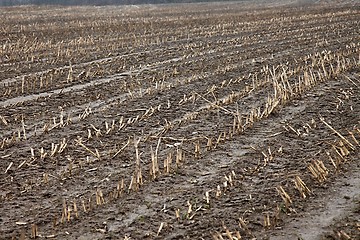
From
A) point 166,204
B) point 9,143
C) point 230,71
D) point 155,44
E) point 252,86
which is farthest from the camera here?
point 155,44

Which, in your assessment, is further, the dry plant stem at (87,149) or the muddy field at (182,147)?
the dry plant stem at (87,149)

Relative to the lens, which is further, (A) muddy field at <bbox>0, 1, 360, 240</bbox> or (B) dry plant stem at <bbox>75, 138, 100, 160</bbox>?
(B) dry plant stem at <bbox>75, 138, 100, 160</bbox>

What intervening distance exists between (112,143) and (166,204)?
191cm

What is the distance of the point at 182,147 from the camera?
6.64 metres

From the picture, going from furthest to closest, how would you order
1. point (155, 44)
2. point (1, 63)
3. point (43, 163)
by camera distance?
1. point (155, 44)
2. point (1, 63)
3. point (43, 163)

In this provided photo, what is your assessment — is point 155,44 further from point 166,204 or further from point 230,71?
point 166,204

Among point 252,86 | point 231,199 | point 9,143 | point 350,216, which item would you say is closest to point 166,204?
point 231,199

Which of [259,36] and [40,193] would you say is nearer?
[40,193]

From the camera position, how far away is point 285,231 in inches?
178

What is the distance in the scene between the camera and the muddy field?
189 inches

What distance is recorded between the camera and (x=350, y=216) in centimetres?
475

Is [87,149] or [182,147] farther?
[182,147]

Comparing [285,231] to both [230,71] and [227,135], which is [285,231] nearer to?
[227,135]

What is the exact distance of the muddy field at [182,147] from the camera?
4.80m
